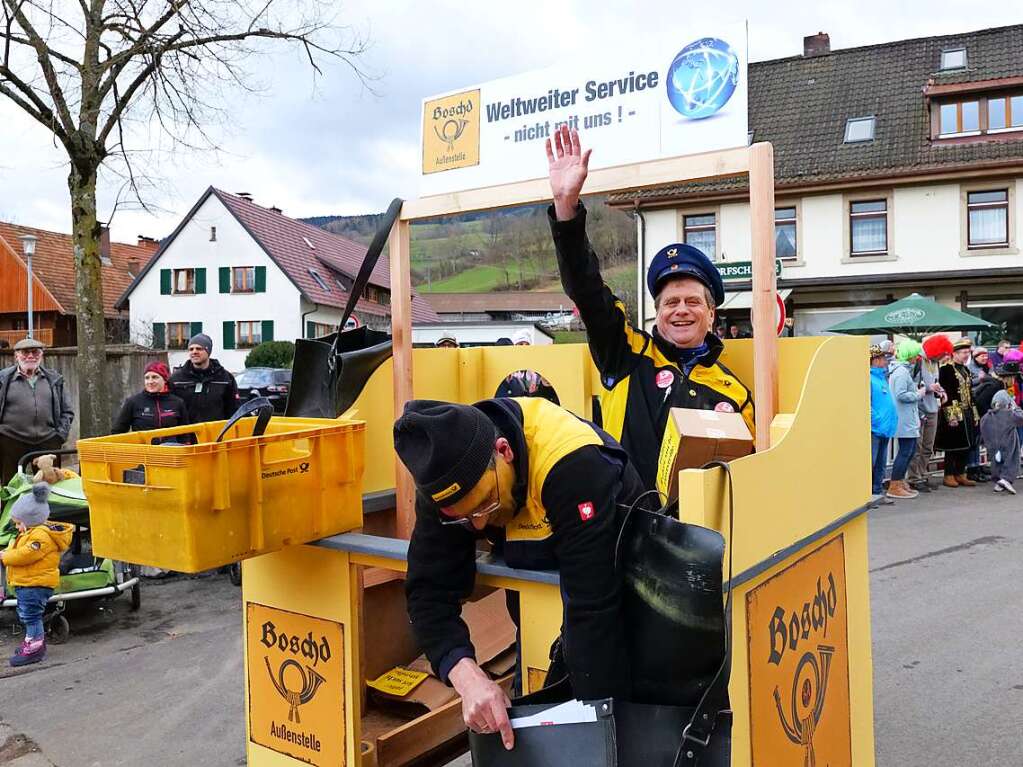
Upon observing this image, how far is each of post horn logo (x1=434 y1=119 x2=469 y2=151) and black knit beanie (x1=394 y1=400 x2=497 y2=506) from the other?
179 cm

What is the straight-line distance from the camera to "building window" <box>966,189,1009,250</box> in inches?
896

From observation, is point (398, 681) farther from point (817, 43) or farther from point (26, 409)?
point (817, 43)

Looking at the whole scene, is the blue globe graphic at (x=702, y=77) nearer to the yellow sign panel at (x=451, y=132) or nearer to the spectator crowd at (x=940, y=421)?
the yellow sign panel at (x=451, y=132)

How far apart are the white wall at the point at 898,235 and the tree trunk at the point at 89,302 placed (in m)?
14.7

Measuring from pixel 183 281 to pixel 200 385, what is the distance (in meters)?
35.4

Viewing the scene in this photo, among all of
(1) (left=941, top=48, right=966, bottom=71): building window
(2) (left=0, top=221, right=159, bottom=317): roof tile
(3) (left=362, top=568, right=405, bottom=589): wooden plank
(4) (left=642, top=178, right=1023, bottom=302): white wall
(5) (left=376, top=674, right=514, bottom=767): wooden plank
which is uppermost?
(1) (left=941, top=48, right=966, bottom=71): building window

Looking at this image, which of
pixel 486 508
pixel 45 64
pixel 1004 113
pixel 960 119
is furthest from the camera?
pixel 960 119

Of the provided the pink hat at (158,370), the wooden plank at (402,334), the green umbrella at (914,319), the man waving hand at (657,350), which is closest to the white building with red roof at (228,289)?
the green umbrella at (914,319)

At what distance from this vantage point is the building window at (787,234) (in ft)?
80.7

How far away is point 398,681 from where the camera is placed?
3566 millimetres

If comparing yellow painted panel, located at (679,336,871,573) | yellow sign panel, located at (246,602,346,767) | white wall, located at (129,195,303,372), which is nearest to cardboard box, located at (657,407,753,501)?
yellow painted panel, located at (679,336,871,573)

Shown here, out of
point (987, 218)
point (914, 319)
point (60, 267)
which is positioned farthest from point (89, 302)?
point (60, 267)

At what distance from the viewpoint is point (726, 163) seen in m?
2.76

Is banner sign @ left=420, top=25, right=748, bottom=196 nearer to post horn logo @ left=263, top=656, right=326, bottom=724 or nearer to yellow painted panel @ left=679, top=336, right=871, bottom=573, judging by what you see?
yellow painted panel @ left=679, top=336, right=871, bottom=573
